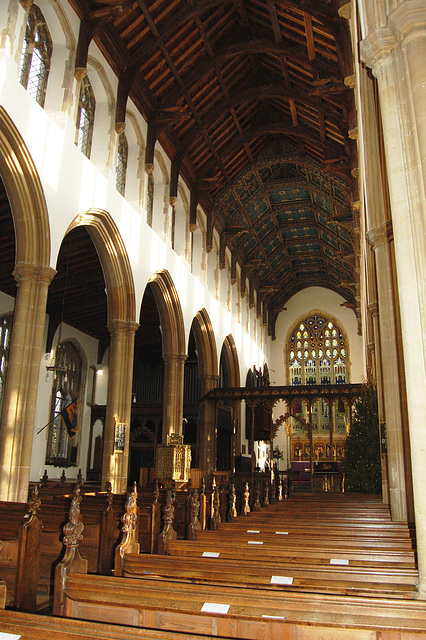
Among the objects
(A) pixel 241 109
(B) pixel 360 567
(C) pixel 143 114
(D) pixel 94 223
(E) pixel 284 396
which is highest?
(A) pixel 241 109

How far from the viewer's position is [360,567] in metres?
3.23

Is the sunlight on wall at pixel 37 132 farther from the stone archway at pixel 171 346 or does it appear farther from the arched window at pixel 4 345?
the arched window at pixel 4 345

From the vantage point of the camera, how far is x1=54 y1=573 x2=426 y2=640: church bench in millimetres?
2162

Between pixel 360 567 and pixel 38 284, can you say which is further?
pixel 38 284

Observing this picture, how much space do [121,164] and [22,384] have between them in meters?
6.67

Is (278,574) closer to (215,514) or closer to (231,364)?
(215,514)

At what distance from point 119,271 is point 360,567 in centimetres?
963

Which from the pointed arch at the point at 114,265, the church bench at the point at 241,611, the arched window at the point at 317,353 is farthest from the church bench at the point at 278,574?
the arched window at the point at 317,353

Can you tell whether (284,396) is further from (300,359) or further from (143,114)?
(300,359)

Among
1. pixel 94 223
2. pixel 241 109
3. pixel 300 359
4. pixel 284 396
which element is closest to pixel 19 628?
pixel 94 223

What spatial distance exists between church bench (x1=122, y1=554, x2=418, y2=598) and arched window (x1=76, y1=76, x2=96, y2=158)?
9884 mm

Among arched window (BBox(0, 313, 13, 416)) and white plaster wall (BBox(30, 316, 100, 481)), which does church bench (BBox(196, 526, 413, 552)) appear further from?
white plaster wall (BBox(30, 316, 100, 481))

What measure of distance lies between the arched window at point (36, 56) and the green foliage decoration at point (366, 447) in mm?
8678

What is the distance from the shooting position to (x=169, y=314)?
14984mm
